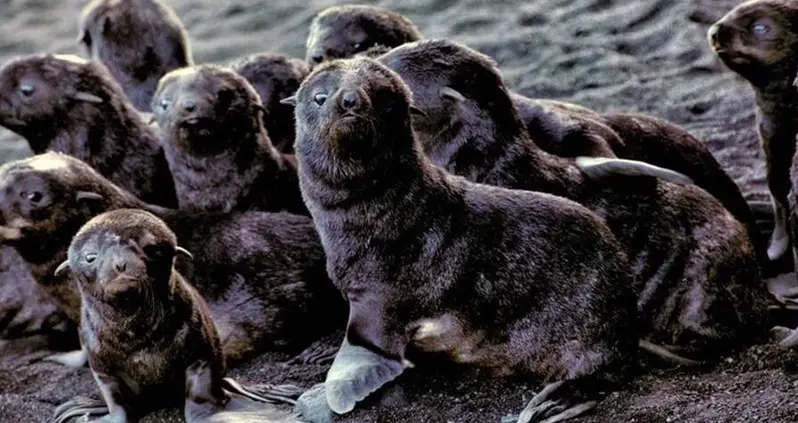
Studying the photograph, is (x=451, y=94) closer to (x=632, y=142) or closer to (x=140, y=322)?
(x=632, y=142)

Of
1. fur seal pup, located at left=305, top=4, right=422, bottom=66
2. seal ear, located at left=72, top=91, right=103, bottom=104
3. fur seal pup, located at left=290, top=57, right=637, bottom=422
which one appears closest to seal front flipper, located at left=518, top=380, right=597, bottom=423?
fur seal pup, located at left=290, top=57, right=637, bottom=422

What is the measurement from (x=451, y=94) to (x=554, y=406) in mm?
1462

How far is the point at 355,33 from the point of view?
7.77 meters

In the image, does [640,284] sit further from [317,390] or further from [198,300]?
[198,300]

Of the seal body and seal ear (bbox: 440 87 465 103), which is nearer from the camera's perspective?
the seal body

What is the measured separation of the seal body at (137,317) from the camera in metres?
5.64

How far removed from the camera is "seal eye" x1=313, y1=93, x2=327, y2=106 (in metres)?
5.67

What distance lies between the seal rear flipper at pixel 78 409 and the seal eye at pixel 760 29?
134 inches

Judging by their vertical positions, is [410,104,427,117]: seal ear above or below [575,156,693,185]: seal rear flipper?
above

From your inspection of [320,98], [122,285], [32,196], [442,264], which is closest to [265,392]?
[122,285]

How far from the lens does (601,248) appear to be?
5.61 m

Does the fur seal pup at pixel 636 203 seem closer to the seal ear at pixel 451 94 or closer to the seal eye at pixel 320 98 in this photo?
A: the seal ear at pixel 451 94

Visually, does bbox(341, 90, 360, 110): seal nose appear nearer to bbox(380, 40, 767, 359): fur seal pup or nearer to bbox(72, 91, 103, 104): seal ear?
bbox(380, 40, 767, 359): fur seal pup

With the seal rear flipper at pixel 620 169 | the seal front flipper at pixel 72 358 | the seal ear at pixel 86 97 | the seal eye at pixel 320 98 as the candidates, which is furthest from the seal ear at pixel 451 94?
the seal ear at pixel 86 97
